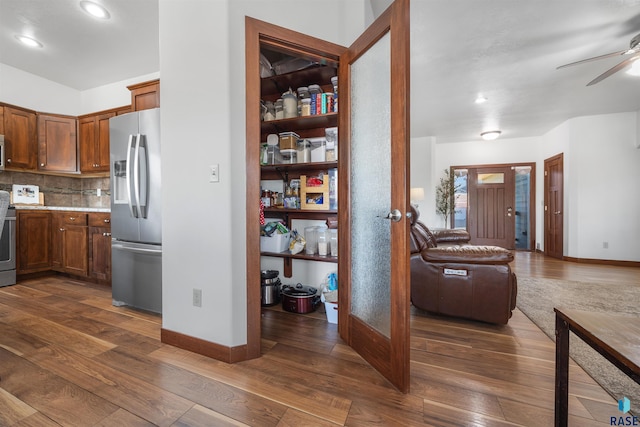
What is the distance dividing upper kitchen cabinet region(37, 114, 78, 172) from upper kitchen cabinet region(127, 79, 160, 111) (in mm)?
2003

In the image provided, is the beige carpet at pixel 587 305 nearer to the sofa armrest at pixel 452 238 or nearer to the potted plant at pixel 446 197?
the sofa armrest at pixel 452 238

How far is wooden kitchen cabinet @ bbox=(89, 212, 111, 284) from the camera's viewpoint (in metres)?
3.18

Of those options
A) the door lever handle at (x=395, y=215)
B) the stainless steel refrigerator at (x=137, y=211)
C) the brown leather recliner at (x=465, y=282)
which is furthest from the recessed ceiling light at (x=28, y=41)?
the brown leather recliner at (x=465, y=282)

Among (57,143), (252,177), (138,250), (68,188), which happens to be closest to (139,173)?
(138,250)

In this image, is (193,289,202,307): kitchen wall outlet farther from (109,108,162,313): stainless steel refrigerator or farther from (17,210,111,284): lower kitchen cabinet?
(17,210,111,284): lower kitchen cabinet

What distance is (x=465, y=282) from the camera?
7.34 feet

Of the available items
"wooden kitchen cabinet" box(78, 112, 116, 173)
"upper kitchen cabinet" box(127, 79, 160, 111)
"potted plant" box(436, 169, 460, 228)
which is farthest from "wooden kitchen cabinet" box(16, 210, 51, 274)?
"potted plant" box(436, 169, 460, 228)

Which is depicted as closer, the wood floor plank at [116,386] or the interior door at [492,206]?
the wood floor plank at [116,386]

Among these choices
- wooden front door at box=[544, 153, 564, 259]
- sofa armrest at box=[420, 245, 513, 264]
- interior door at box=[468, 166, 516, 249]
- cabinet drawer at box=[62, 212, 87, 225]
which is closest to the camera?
sofa armrest at box=[420, 245, 513, 264]

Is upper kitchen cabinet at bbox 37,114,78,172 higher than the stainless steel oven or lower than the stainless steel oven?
higher

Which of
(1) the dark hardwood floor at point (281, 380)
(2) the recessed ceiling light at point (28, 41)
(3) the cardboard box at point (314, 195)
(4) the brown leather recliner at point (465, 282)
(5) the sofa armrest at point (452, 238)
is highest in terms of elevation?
(2) the recessed ceiling light at point (28, 41)

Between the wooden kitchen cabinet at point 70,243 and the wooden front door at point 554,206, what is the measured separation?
305 inches

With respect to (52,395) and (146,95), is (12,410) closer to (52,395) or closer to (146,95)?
(52,395)

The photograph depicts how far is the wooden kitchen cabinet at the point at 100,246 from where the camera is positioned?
10.4 feet
